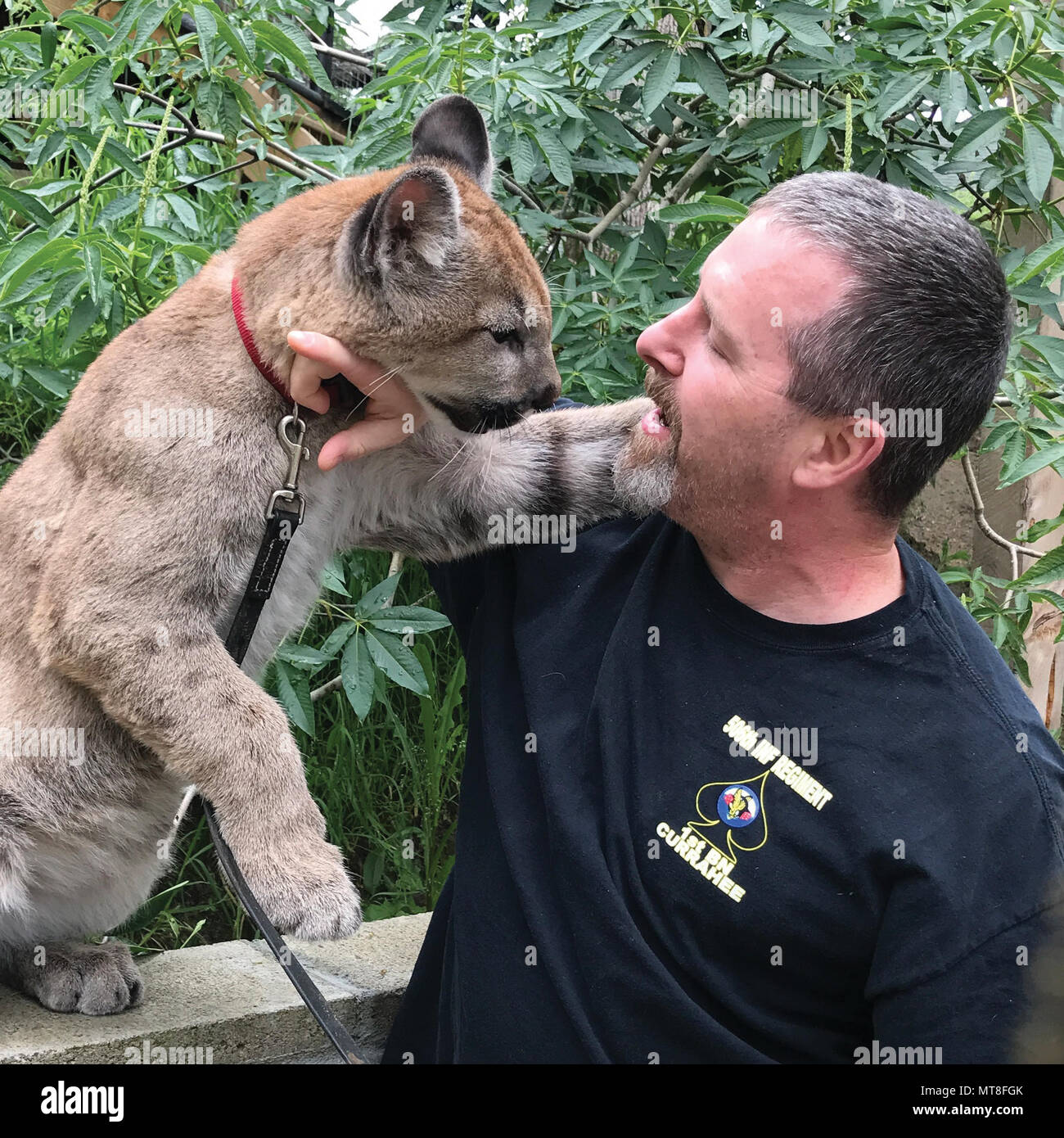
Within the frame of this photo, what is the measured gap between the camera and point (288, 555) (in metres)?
2.86

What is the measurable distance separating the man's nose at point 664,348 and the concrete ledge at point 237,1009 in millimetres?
2014

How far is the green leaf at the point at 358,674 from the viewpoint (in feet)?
10.4

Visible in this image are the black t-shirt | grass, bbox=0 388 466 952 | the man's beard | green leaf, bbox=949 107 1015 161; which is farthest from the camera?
grass, bbox=0 388 466 952

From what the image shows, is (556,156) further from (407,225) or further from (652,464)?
(652,464)

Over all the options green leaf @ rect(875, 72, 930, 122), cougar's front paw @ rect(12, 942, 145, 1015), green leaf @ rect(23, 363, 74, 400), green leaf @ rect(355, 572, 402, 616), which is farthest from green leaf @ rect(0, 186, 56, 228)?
green leaf @ rect(875, 72, 930, 122)

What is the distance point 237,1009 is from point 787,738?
1.87 m

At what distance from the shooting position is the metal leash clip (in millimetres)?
2637

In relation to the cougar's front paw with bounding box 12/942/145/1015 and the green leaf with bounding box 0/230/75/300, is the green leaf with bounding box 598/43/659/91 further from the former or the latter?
the cougar's front paw with bounding box 12/942/145/1015

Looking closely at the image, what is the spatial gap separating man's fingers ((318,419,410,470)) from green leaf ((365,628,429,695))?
0.64 meters

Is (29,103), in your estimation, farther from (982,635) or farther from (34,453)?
(982,635)

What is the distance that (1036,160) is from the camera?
297 centimetres

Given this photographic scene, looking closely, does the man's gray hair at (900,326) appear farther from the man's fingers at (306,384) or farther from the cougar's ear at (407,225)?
the man's fingers at (306,384)

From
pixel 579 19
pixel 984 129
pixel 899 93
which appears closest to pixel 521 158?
pixel 579 19
